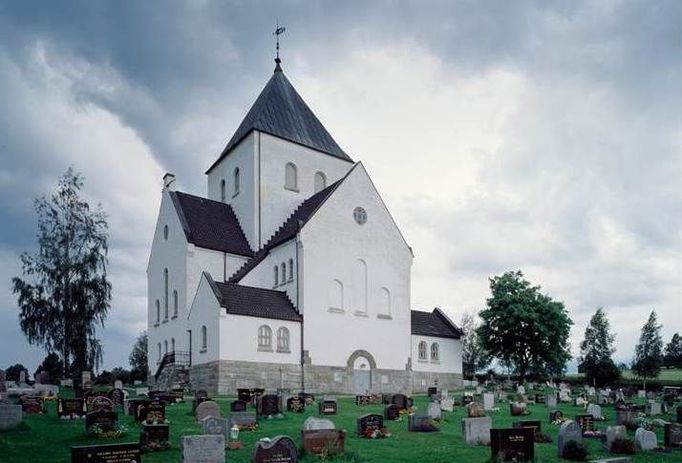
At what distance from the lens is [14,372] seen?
56.3m

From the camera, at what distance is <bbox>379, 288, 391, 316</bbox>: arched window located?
42.4 meters

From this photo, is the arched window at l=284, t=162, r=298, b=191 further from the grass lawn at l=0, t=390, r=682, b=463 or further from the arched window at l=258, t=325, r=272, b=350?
the grass lawn at l=0, t=390, r=682, b=463

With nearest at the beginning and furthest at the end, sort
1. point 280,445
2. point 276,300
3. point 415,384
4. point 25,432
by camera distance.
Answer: point 280,445
point 25,432
point 276,300
point 415,384

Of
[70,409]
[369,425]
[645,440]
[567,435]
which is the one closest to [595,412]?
[645,440]

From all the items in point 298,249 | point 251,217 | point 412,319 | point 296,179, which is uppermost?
point 296,179

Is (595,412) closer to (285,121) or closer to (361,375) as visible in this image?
(361,375)

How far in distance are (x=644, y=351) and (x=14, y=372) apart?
62.0 m

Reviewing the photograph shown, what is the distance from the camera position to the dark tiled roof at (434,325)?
45.4 meters

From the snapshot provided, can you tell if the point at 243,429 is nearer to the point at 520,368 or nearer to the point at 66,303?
Answer: the point at 66,303

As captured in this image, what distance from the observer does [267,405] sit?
23484 millimetres

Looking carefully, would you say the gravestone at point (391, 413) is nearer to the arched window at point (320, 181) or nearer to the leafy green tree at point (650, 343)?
the arched window at point (320, 181)

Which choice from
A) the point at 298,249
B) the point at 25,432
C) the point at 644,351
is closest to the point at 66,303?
the point at 298,249

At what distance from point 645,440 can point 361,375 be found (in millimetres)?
23825

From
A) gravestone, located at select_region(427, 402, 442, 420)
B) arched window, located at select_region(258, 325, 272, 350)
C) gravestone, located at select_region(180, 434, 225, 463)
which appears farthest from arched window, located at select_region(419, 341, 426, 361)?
gravestone, located at select_region(180, 434, 225, 463)
